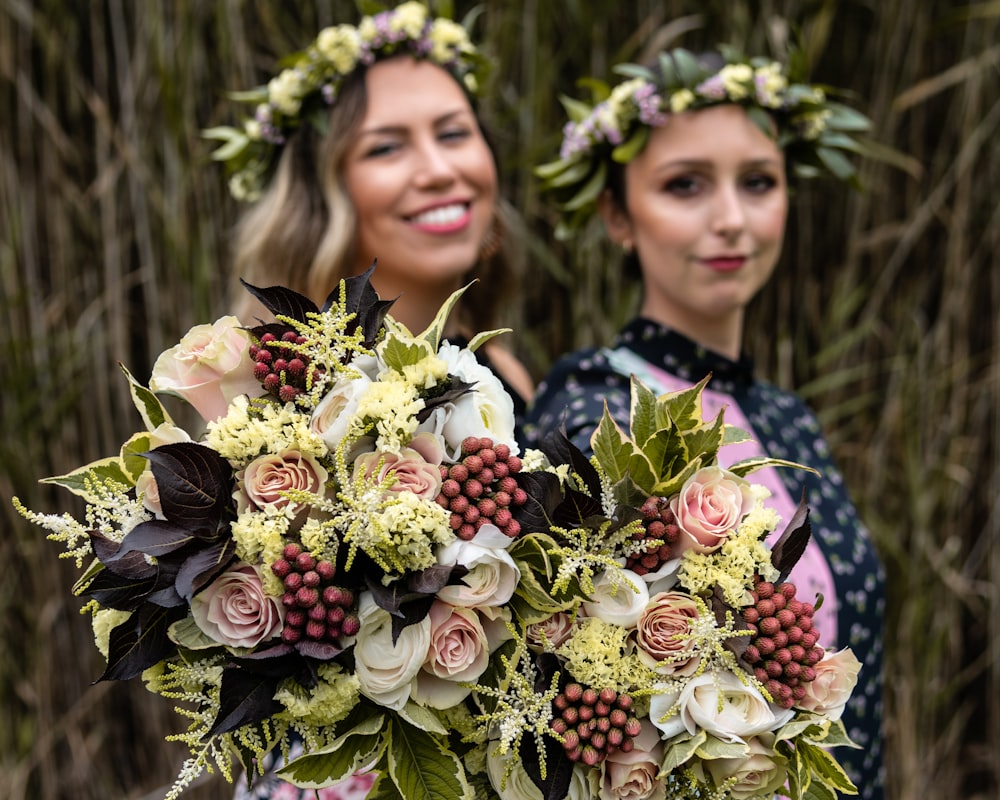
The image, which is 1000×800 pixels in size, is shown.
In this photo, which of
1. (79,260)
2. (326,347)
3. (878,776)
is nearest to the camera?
(326,347)

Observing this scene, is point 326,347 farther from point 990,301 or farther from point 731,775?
point 990,301

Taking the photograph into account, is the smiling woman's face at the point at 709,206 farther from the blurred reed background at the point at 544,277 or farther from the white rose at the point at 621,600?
the white rose at the point at 621,600

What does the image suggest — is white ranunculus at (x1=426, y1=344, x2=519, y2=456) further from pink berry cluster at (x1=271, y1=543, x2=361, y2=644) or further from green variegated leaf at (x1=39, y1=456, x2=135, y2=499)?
green variegated leaf at (x1=39, y1=456, x2=135, y2=499)

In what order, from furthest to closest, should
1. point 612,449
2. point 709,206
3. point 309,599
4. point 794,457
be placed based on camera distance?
point 794,457
point 709,206
point 612,449
point 309,599

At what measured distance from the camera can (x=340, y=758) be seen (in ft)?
2.20

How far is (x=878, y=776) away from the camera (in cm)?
130

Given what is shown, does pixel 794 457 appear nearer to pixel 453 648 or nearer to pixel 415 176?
pixel 415 176

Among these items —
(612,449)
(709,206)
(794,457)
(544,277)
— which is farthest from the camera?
(544,277)

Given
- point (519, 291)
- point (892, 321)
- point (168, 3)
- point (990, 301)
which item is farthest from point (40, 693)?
point (990, 301)

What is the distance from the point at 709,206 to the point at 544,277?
2.42ft

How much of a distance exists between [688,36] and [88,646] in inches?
71.5

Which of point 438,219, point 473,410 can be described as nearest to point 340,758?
point 473,410

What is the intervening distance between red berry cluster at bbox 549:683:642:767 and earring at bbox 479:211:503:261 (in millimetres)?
968

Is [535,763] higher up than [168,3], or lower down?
lower down
